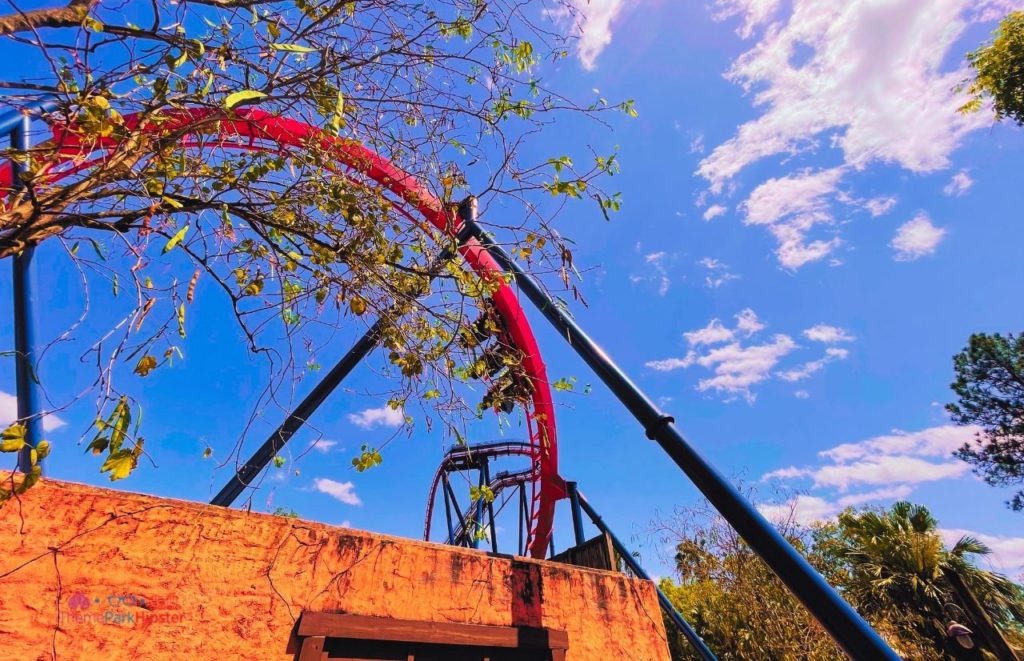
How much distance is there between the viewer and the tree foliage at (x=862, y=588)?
963 centimetres

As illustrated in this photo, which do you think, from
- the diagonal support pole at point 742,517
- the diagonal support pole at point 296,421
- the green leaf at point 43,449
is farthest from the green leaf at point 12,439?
the diagonal support pole at point 296,421

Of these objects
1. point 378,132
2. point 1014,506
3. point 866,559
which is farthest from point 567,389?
point 1014,506

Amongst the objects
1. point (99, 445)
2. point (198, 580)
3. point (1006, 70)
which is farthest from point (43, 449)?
point (1006, 70)

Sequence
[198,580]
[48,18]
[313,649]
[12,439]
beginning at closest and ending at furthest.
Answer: [12,439], [48,18], [198,580], [313,649]

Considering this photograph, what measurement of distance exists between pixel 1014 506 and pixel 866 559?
584cm

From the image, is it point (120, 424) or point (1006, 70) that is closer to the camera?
point (120, 424)

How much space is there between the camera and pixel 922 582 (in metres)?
11.8

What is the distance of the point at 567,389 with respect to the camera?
12.2ft

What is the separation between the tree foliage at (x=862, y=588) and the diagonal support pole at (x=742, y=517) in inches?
280

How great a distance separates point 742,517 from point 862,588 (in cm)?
1205

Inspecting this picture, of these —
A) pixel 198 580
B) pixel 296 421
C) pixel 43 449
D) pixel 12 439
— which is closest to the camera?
pixel 12 439

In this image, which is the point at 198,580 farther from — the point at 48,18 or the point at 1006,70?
the point at 1006,70

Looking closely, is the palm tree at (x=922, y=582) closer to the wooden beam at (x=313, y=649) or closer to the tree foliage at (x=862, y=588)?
the tree foliage at (x=862, y=588)

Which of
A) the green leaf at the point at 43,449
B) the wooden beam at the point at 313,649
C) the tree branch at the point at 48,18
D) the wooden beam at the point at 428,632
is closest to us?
the green leaf at the point at 43,449
